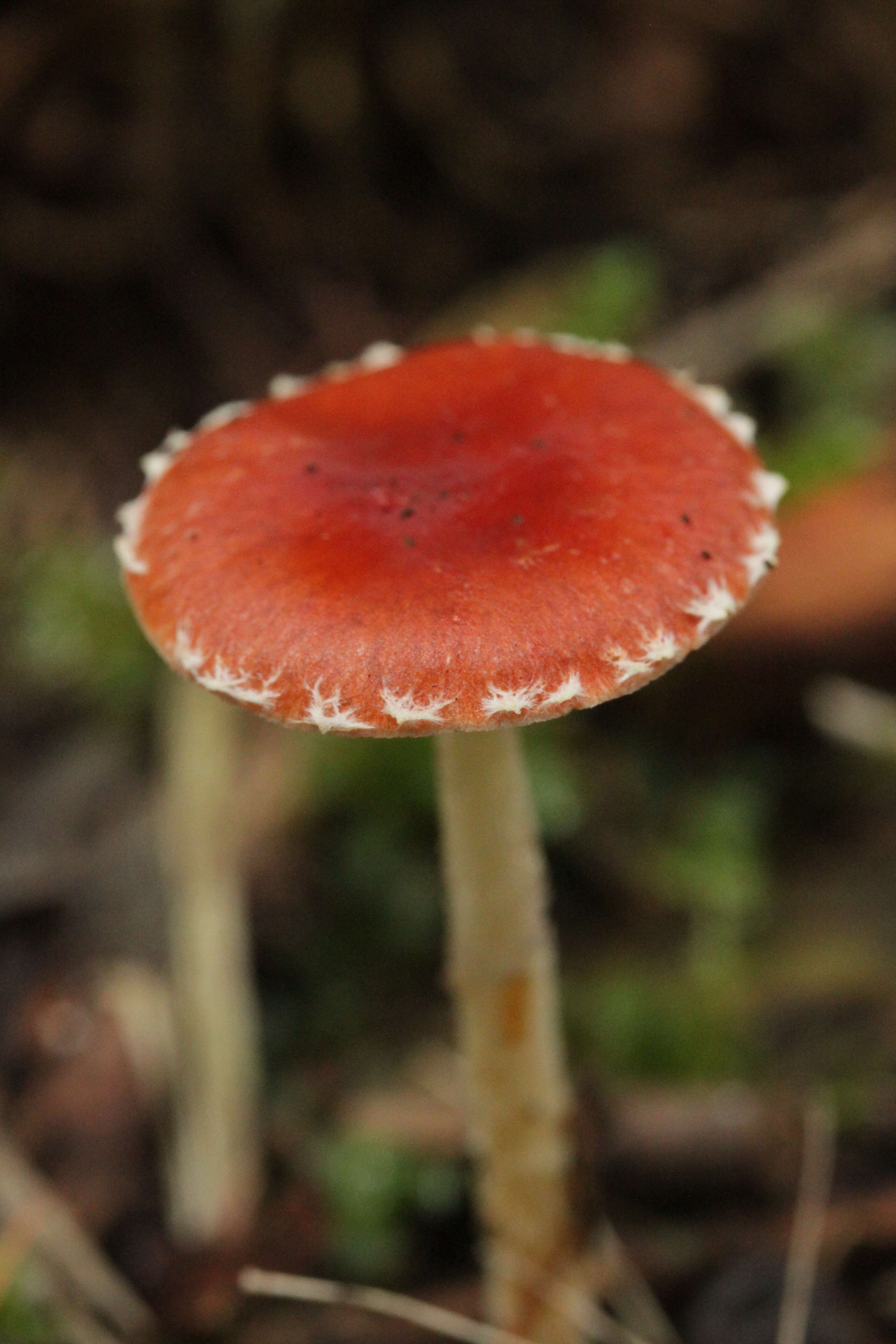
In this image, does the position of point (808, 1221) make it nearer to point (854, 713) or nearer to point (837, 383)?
point (854, 713)

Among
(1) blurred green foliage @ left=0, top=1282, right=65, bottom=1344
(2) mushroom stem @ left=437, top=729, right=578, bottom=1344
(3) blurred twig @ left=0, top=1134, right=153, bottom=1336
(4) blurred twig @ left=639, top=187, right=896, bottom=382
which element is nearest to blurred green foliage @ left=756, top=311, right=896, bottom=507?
(4) blurred twig @ left=639, top=187, right=896, bottom=382

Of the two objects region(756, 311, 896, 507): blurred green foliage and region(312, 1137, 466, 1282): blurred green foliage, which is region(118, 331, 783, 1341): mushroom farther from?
region(756, 311, 896, 507): blurred green foliage

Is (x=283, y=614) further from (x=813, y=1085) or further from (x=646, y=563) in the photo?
(x=813, y=1085)

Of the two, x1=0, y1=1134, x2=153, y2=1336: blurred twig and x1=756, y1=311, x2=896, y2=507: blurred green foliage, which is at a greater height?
x1=756, y1=311, x2=896, y2=507: blurred green foliage

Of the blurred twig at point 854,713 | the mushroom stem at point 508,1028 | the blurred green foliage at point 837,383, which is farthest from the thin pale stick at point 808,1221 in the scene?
the blurred green foliage at point 837,383

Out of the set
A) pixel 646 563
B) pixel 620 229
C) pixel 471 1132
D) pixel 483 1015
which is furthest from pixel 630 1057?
pixel 620 229

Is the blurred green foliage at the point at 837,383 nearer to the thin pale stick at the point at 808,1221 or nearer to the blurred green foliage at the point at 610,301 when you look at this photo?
the blurred green foliage at the point at 610,301

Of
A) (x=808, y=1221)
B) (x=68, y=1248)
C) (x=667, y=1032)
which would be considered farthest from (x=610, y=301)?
(x=68, y=1248)
